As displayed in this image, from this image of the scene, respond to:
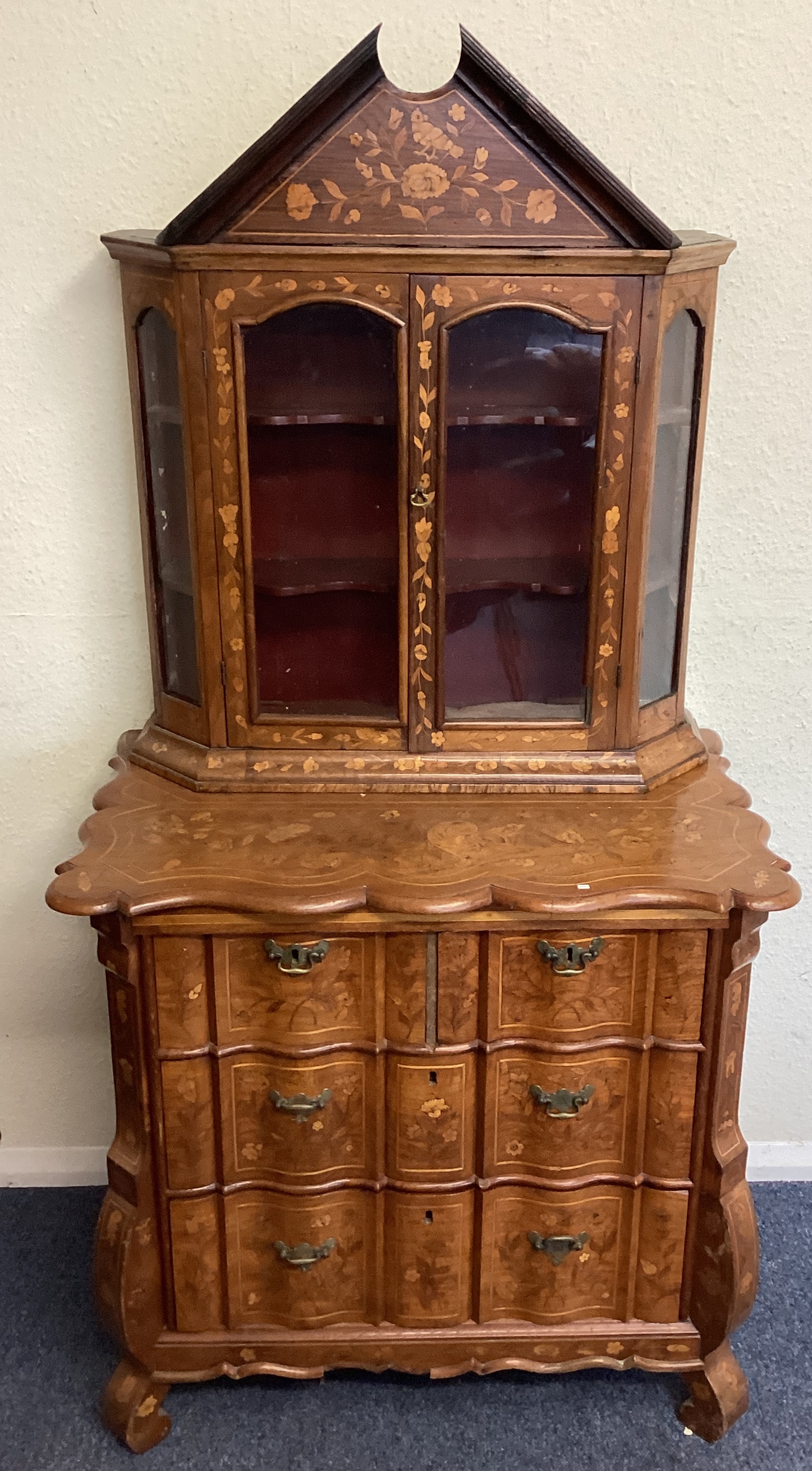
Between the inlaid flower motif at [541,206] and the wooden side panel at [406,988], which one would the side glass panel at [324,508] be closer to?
the inlaid flower motif at [541,206]

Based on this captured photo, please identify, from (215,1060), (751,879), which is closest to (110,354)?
(215,1060)

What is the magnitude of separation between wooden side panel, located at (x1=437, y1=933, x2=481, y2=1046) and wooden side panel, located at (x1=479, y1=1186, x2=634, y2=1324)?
30 cm

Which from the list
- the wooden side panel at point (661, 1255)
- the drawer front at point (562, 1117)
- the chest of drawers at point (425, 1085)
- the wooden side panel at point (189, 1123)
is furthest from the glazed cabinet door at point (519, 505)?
the wooden side panel at point (661, 1255)

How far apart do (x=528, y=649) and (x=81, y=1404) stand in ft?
4.89

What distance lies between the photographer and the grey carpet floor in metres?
2.06

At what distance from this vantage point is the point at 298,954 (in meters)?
1.85

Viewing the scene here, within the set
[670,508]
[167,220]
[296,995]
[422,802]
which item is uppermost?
[167,220]

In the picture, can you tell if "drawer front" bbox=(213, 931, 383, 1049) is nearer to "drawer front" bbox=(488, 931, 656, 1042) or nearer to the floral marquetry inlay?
"drawer front" bbox=(488, 931, 656, 1042)

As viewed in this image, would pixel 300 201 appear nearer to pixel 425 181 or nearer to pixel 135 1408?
pixel 425 181

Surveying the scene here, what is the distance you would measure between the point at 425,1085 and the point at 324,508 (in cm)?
93

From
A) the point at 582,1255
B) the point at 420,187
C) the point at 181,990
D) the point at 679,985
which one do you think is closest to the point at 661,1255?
the point at 582,1255

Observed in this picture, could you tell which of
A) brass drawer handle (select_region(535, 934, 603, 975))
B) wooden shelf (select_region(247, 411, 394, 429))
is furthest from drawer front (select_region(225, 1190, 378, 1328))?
wooden shelf (select_region(247, 411, 394, 429))

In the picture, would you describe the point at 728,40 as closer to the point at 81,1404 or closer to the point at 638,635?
the point at 638,635

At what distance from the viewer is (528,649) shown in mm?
2115
